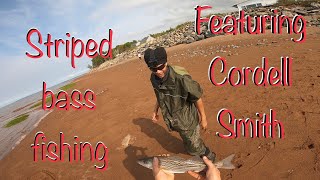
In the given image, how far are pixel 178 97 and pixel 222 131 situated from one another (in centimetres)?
245

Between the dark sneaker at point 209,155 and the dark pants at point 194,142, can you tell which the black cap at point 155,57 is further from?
the dark sneaker at point 209,155

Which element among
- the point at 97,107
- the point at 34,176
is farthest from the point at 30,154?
the point at 97,107

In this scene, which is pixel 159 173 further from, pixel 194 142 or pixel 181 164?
pixel 194 142

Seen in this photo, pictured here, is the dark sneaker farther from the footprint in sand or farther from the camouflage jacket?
the footprint in sand

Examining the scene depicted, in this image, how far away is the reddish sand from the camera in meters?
4.77

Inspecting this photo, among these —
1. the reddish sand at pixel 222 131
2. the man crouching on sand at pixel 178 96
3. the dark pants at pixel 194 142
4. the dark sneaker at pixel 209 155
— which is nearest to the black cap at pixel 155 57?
the man crouching on sand at pixel 178 96

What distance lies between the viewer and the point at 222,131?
6.36 meters

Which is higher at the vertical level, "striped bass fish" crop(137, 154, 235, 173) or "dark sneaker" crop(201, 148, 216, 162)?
"striped bass fish" crop(137, 154, 235, 173)

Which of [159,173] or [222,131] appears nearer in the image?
[159,173]

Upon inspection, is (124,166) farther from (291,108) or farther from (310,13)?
(310,13)

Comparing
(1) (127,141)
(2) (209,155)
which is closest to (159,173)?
(2) (209,155)

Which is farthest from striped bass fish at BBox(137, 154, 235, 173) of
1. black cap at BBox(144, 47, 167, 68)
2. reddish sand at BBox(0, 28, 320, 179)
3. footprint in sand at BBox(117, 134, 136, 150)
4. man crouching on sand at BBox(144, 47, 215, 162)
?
footprint in sand at BBox(117, 134, 136, 150)

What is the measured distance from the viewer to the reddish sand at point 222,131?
4766 mm

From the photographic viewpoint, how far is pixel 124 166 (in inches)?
238
